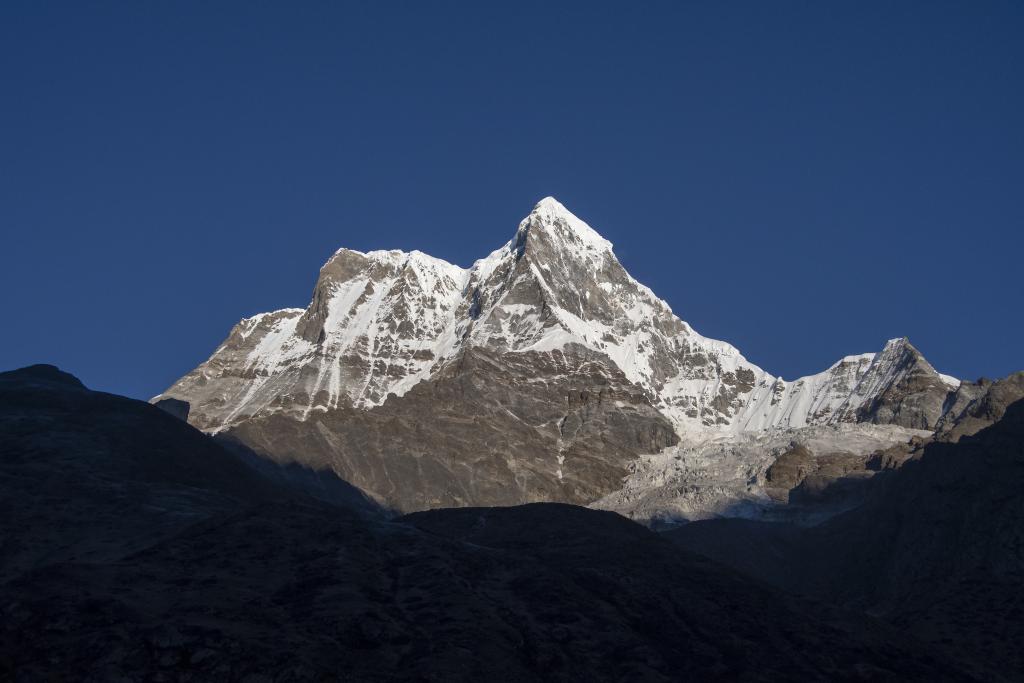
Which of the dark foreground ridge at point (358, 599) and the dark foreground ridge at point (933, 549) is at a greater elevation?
the dark foreground ridge at point (933, 549)

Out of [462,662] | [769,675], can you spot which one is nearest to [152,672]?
[462,662]

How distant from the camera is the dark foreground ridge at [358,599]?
6331 centimetres

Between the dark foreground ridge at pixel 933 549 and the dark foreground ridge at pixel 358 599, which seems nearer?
the dark foreground ridge at pixel 358 599

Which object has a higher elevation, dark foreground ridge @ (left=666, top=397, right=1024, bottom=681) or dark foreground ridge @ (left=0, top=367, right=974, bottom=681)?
dark foreground ridge @ (left=666, top=397, right=1024, bottom=681)

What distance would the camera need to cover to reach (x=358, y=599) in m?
74.6

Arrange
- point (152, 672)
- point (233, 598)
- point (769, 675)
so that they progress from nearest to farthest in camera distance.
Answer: point (152, 672), point (233, 598), point (769, 675)

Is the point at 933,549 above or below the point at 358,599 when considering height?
above

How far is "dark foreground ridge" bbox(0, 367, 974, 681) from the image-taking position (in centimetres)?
6331

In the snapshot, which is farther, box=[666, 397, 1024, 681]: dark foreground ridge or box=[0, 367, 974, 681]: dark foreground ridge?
box=[666, 397, 1024, 681]: dark foreground ridge

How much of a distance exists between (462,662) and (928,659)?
3326 centimetres

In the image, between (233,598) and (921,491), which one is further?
(921,491)

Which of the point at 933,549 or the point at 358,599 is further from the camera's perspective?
the point at 933,549

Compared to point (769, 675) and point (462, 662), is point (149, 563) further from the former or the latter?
point (769, 675)

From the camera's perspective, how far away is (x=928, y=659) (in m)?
84.8
